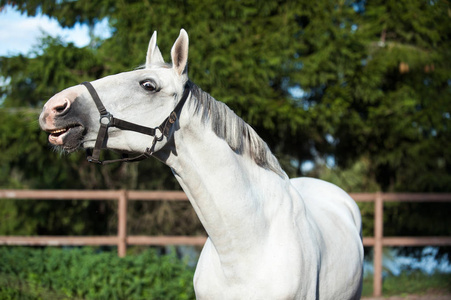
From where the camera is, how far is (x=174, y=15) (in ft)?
24.5

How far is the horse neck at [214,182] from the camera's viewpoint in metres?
2.18

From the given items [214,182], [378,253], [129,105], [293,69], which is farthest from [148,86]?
[293,69]

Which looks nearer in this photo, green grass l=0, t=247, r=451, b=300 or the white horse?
the white horse

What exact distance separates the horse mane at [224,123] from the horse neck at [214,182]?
26 millimetres

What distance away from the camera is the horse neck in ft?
7.14

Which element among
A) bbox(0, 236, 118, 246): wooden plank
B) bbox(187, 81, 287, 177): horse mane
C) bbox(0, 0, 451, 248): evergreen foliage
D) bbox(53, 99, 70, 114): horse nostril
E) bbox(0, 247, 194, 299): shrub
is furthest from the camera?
bbox(0, 0, 451, 248): evergreen foliage

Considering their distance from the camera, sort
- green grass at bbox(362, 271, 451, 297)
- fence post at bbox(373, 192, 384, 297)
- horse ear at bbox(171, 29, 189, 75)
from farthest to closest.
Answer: green grass at bbox(362, 271, 451, 297) < fence post at bbox(373, 192, 384, 297) < horse ear at bbox(171, 29, 189, 75)

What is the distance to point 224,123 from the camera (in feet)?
7.31

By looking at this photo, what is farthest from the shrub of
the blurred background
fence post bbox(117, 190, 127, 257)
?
the blurred background

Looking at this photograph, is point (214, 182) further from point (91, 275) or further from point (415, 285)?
point (415, 285)

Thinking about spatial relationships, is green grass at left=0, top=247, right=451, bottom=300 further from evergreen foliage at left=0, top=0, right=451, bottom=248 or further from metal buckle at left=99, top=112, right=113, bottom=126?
metal buckle at left=99, top=112, right=113, bottom=126

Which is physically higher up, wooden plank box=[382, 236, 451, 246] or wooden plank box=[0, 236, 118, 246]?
wooden plank box=[0, 236, 118, 246]

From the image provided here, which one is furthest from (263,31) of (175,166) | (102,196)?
(175,166)

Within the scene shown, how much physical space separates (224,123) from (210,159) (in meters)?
0.18
